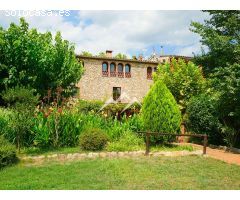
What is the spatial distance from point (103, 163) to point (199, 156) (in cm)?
355

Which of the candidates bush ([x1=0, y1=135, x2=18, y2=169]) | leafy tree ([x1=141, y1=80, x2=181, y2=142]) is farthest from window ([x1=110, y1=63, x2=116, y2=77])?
bush ([x1=0, y1=135, x2=18, y2=169])

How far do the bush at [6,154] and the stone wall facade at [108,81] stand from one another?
23.9 meters

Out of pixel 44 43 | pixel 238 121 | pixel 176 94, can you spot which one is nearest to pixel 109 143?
pixel 238 121

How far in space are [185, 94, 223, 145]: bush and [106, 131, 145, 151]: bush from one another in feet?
13.4

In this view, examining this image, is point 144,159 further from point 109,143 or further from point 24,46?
point 24,46

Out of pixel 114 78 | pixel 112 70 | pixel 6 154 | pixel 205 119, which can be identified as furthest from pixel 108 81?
pixel 6 154

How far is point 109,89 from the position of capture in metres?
38.1

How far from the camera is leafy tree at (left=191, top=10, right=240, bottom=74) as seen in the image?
1458cm

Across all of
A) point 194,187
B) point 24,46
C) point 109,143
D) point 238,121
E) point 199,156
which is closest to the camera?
point 194,187

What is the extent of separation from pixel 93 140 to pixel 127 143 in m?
1.53

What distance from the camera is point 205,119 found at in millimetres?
16969

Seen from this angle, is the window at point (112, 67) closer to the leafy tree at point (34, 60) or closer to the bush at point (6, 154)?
the leafy tree at point (34, 60)

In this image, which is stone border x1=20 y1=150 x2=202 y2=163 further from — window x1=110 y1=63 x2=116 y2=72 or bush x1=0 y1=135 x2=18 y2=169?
window x1=110 y1=63 x2=116 y2=72

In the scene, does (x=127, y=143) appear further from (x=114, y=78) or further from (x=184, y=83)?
(x=114, y=78)
